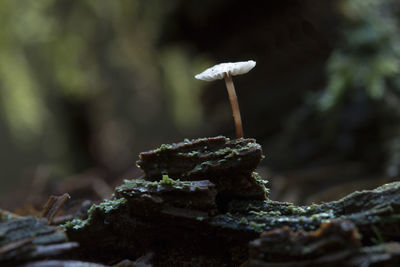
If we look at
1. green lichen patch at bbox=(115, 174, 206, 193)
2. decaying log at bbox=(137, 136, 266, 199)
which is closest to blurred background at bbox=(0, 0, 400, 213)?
decaying log at bbox=(137, 136, 266, 199)

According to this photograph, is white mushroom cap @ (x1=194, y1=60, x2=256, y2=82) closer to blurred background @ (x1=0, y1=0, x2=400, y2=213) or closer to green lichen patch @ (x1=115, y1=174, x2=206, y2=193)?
green lichen patch @ (x1=115, y1=174, x2=206, y2=193)

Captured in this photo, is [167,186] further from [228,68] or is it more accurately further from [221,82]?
[221,82]

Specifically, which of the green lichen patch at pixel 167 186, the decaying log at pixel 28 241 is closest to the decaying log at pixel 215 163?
the green lichen patch at pixel 167 186

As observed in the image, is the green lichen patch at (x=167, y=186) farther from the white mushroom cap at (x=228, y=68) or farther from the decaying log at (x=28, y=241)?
the white mushroom cap at (x=228, y=68)

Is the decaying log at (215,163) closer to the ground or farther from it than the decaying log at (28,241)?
farther from it

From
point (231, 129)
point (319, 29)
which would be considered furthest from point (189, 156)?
point (231, 129)

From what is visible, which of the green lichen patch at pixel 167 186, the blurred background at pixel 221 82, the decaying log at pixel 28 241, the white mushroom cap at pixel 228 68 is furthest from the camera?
the blurred background at pixel 221 82

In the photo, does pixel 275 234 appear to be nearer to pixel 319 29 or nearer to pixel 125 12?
pixel 319 29

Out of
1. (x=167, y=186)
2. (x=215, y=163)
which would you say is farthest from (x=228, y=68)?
(x=167, y=186)
